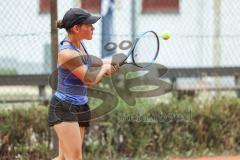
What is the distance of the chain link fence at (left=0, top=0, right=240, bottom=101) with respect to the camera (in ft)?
28.1

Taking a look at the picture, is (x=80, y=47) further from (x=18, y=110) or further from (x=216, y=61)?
(x=216, y=61)

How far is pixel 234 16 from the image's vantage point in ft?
32.1

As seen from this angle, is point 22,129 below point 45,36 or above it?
below

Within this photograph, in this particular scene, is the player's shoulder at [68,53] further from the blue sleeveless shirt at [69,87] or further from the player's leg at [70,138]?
the player's leg at [70,138]

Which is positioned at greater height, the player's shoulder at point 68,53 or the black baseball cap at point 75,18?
the black baseball cap at point 75,18

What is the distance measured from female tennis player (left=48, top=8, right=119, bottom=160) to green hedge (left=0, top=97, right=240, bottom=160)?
5.27 ft

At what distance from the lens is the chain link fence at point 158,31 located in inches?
338

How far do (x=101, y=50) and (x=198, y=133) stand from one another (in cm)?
174

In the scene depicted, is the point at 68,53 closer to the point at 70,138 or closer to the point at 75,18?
the point at 75,18

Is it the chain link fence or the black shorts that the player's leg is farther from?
the chain link fence

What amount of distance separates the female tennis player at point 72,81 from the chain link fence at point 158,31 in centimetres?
249

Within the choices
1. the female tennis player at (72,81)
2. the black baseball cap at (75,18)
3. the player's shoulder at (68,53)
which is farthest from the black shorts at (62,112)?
the black baseball cap at (75,18)

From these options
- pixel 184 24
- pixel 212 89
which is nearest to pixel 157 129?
pixel 212 89

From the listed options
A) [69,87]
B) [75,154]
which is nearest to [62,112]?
[69,87]
